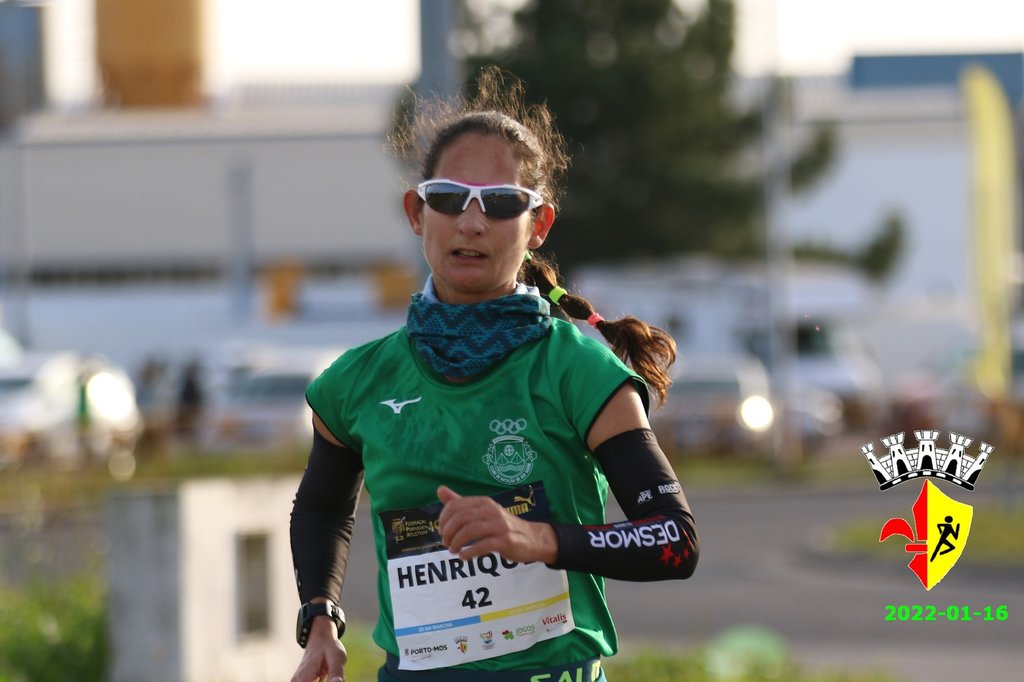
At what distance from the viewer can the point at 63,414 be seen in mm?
27531

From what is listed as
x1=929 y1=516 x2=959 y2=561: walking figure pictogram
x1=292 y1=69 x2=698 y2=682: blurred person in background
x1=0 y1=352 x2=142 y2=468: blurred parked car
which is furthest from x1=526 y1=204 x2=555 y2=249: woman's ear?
x1=0 y1=352 x2=142 y2=468: blurred parked car

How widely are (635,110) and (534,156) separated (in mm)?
36658

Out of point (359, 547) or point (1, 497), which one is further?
point (1, 497)

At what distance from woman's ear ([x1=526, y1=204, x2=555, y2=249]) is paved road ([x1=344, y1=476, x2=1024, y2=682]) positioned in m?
5.34

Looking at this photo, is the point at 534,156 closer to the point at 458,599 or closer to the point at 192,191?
the point at 458,599

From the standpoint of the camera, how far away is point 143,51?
175 feet

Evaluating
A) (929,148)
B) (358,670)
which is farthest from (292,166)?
(358,670)

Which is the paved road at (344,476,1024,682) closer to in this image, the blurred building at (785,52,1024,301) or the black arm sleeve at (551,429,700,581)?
the black arm sleeve at (551,429,700,581)

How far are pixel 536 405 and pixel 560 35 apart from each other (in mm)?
36376

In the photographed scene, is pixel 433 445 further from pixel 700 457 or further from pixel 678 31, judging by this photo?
pixel 678 31

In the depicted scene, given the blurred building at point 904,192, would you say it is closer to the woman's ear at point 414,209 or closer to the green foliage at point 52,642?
the green foliage at point 52,642

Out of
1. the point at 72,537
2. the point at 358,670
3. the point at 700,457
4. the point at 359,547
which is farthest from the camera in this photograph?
the point at 700,457

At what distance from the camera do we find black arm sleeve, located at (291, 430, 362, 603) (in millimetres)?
3590

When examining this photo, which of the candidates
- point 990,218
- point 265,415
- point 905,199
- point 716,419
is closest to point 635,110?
point 716,419
